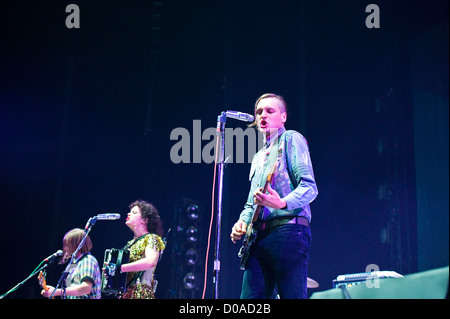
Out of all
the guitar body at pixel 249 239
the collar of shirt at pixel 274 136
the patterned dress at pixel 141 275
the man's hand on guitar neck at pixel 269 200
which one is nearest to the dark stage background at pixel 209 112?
the patterned dress at pixel 141 275

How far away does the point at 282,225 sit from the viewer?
94.2 inches

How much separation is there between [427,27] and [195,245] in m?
3.81

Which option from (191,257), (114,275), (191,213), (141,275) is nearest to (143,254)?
(141,275)

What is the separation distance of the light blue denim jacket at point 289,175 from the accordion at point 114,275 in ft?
5.94

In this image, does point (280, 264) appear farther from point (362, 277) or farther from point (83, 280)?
point (83, 280)

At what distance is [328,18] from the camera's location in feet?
18.1

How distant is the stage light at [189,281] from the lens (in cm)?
571

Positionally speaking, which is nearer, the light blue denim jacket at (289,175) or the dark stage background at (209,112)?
the light blue denim jacket at (289,175)

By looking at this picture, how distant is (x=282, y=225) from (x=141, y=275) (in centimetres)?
232

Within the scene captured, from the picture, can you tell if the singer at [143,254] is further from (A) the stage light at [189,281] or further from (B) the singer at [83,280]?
(A) the stage light at [189,281]

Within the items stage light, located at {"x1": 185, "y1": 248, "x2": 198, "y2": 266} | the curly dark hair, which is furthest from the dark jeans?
stage light, located at {"x1": 185, "y1": 248, "x2": 198, "y2": 266}

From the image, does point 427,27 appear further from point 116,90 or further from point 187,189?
point 116,90

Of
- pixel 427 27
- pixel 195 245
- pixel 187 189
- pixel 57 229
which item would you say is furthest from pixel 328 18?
pixel 57 229
